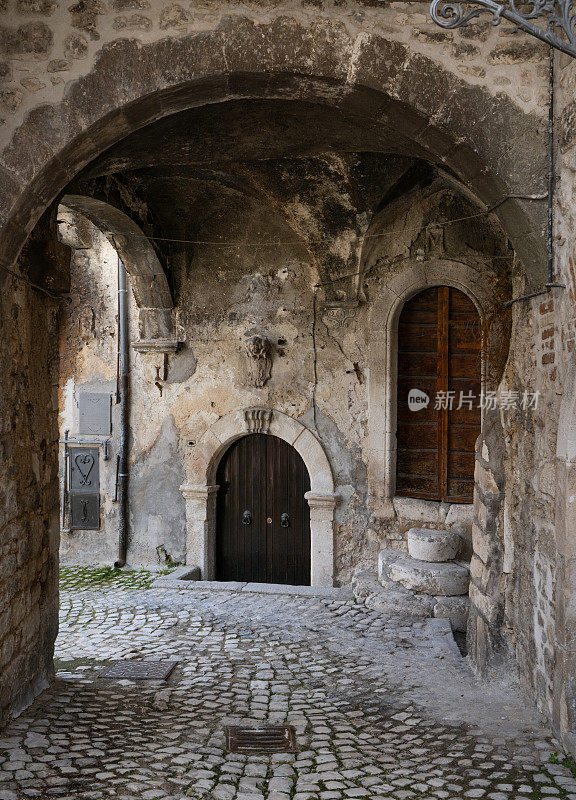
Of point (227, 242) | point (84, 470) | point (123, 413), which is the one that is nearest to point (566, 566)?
point (227, 242)

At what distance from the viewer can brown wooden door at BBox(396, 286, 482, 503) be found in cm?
691

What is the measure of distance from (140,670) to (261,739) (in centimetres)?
137

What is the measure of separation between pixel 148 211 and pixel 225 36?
4.02 metres

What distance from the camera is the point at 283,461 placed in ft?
26.2

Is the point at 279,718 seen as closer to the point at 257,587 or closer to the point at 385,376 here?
the point at 257,587

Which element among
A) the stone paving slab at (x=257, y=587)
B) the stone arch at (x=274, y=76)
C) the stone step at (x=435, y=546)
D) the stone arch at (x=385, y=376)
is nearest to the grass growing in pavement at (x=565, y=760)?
the stone arch at (x=274, y=76)

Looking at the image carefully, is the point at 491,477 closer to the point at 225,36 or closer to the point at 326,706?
the point at 326,706

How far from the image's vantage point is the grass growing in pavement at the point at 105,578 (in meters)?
7.43

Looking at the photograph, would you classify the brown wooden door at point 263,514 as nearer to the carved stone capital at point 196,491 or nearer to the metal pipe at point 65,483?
the carved stone capital at point 196,491

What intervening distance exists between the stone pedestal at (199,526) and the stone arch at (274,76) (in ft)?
15.3

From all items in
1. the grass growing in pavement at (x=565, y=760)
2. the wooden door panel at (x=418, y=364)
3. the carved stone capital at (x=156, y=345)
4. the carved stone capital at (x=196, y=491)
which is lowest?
the grass growing in pavement at (x=565, y=760)

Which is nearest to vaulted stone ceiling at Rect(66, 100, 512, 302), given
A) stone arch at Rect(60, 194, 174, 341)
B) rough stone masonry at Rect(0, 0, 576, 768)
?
rough stone masonry at Rect(0, 0, 576, 768)

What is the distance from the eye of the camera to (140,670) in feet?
15.8

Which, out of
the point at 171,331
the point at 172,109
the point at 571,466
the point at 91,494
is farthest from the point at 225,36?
the point at 91,494
